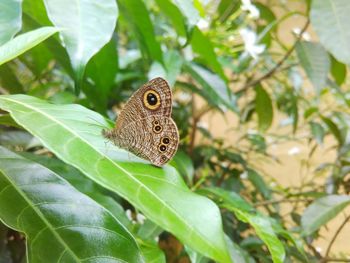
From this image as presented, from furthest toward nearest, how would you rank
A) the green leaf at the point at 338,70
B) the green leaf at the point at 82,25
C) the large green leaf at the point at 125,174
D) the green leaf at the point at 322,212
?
the green leaf at the point at 338,70, the green leaf at the point at 322,212, the green leaf at the point at 82,25, the large green leaf at the point at 125,174

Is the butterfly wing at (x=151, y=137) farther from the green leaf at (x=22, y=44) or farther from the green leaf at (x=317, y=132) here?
the green leaf at (x=317, y=132)

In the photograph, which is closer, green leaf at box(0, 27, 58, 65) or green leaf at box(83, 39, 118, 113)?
green leaf at box(0, 27, 58, 65)

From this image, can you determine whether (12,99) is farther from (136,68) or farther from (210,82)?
(136,68)

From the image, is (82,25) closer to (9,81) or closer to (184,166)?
(9,81)

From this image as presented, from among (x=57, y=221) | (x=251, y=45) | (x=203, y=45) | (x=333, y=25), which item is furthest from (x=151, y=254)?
(x=251, y=45)

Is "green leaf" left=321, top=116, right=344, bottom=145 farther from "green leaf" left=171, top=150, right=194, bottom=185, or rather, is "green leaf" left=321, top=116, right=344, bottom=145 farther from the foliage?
"green leaf" left=171, top=150, right=194, bottom=185

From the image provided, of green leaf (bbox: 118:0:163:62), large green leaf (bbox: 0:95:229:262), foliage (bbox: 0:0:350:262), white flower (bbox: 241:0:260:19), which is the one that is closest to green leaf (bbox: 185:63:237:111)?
foliage (bbox: 0:0:350:262)

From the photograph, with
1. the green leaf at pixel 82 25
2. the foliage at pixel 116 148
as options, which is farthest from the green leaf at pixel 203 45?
the green leaf at pixel 82 25
